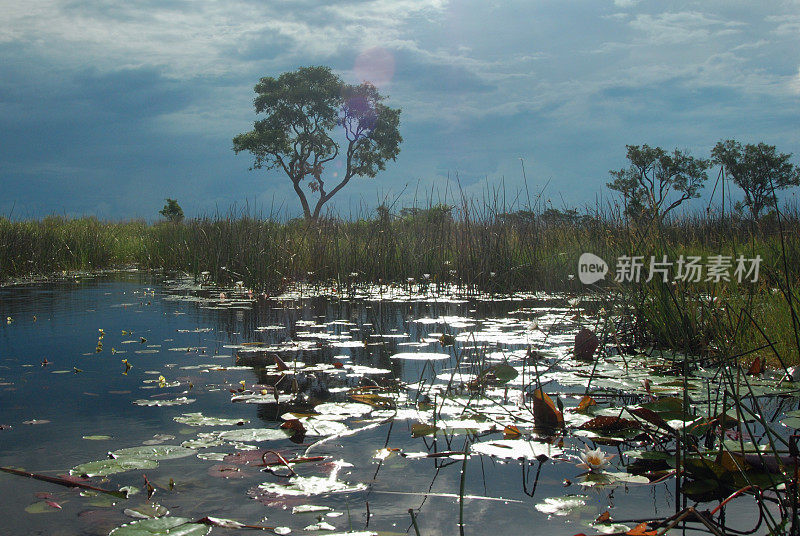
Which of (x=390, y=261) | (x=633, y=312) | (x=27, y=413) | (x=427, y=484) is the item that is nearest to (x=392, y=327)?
(x=633, y=312)

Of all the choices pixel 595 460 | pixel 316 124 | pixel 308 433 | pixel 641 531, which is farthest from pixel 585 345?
pixel 316 124

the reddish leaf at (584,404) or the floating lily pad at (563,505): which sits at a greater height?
the reddish leaf at (584,404)

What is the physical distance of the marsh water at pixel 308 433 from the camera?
1345 millimetres

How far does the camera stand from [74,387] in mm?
2574

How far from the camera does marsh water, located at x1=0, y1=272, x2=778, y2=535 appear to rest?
1.34 metres

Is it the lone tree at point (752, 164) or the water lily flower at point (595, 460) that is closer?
the water lily flower at point (595, 460)

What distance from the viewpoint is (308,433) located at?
1900 mm

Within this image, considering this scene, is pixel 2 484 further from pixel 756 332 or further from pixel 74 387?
pixel 756 332

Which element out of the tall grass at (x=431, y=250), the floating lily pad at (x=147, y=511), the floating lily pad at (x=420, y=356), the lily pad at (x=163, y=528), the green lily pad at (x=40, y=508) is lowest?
the green lily pad at (x=40, y=508)

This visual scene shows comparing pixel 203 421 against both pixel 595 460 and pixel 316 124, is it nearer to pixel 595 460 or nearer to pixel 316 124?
pixel 595 460

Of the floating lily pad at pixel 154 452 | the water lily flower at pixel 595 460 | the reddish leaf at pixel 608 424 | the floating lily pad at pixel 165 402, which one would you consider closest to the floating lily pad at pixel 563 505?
the water lily flower at pixel 595 460

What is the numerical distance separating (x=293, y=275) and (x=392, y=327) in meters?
3.65

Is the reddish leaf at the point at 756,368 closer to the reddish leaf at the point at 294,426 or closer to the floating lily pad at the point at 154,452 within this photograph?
the reddish leaf at the point at 294,426

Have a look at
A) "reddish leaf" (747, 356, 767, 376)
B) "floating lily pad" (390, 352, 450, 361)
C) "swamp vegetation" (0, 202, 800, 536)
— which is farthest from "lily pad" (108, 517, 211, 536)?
"reddish leaf" (747, 356, 767, 376)
